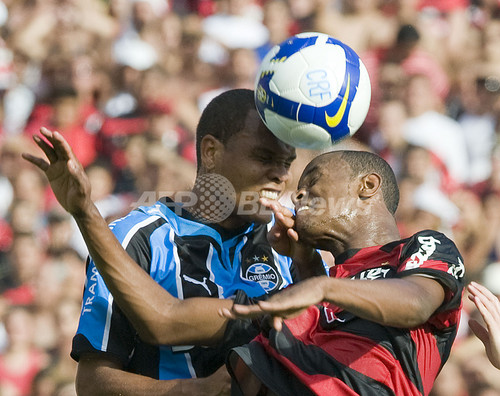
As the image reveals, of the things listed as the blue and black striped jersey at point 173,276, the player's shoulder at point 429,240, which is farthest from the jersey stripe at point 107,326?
the player's shoulder at point 429,240

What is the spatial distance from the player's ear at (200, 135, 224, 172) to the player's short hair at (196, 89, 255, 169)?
24 millimetres

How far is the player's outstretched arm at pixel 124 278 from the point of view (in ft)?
10.0

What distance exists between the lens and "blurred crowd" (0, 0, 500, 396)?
21.9 ft

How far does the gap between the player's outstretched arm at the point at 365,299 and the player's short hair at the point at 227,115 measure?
158cm

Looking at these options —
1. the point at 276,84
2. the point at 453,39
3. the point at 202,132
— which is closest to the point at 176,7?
the point at 453,39

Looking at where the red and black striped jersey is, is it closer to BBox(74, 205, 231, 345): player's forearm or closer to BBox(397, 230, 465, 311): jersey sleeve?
BBox(397, 230, 465, 311): jersey sleeve

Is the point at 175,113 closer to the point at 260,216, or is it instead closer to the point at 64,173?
the point at 260,216

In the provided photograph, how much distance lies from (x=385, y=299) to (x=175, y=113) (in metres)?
4.86

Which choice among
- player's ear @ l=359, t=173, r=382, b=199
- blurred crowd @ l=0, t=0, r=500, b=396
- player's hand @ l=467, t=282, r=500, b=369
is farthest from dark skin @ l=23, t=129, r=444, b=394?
blurred crowd @ l=0, t=0, r=500, b=396

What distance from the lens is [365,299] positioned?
276 cm

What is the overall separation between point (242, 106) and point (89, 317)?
137 cm

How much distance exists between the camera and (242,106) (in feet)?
14.0

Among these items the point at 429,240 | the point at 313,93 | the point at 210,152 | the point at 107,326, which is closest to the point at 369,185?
the point at 313,93

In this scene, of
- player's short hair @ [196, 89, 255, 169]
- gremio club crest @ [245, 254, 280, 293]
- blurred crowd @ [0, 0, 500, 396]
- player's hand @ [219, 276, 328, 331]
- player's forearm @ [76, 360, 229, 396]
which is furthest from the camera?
blurred crowd @ [0, 0, 500, 396]
